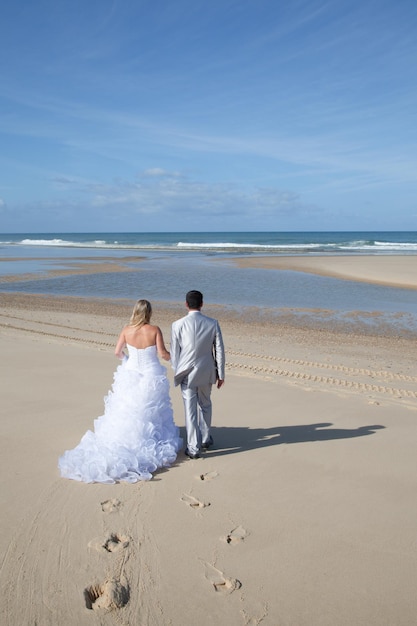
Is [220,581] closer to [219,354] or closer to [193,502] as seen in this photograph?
[193,502]

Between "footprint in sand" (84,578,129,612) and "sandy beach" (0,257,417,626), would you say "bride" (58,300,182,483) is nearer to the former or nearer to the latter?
"sandy beach" (0,257,417,626)

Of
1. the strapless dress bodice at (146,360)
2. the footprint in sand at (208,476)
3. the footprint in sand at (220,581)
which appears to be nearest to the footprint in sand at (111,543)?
the footprint in sand at (220,581)

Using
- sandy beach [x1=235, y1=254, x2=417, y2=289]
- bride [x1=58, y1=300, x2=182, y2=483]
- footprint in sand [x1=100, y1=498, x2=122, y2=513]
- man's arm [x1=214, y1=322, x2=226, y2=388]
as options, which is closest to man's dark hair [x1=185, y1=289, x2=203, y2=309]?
man's arm [x1=214, y1=322, x2=226, y2=388]

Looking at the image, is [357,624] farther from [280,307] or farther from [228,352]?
[280,307]

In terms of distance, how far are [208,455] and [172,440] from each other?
1.55 feet

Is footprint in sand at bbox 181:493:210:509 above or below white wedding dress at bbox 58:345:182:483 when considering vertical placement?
below

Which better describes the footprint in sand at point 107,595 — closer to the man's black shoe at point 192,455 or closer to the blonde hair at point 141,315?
the man's black shoe at point 192,455

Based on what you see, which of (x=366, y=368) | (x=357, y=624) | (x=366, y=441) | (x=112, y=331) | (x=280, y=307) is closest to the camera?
(x=357, y=624)

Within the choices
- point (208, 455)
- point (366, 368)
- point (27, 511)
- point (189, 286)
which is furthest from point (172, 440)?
point (189, 286)

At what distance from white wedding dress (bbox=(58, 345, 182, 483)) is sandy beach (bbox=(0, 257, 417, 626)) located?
0.16 metres

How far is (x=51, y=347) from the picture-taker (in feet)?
37.2

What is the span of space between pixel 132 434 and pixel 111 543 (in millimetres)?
1306

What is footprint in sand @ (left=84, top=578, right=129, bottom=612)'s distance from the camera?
3.18 meters

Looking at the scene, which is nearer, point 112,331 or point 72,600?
point 72,600
